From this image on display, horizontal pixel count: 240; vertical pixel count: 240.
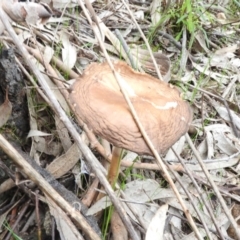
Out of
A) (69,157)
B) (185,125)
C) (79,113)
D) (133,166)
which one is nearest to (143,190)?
(133,166)

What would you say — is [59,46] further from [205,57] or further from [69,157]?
[205,57]

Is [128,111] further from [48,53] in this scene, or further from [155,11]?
[155,11]

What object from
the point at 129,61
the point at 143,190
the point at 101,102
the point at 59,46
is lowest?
the point at 143,190

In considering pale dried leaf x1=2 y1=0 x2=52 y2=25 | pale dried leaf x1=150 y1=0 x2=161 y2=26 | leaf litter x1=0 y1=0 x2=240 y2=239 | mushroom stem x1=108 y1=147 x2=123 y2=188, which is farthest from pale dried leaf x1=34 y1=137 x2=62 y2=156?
pale dried leaf x1=150 y1=0 x2=161 y2=26

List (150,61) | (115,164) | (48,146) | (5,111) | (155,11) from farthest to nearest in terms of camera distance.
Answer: (155,11), (150,61), (48,146), (5,111), (115,164)

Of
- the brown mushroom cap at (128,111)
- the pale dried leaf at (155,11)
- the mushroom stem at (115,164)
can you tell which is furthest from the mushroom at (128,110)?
the pale dried leaf at (155,11)

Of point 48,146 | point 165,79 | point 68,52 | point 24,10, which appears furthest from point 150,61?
point 24,10

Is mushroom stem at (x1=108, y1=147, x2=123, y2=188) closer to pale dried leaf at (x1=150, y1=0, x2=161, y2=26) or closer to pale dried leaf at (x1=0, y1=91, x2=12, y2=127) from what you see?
pale dried leaf at (x1=0, y1=91, x2=12, y2=127)
